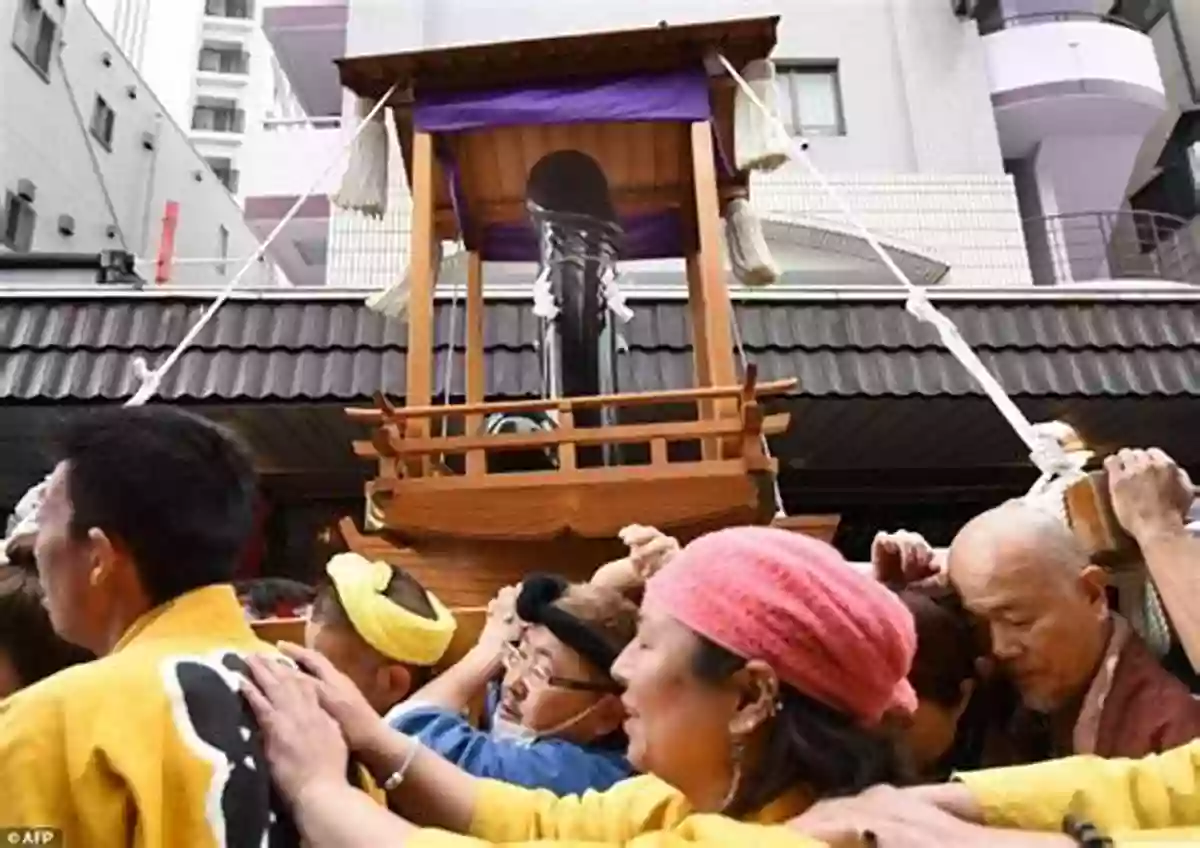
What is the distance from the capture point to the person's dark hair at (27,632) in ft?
4.88

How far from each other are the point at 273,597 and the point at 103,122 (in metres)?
11.9

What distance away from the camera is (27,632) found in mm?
1498

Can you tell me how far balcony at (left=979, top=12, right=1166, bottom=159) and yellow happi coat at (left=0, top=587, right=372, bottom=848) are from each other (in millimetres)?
9204

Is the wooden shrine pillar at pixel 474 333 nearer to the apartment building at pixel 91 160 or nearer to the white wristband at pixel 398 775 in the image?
the white wristband at pixel 398 775

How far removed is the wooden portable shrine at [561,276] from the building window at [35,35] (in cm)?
854

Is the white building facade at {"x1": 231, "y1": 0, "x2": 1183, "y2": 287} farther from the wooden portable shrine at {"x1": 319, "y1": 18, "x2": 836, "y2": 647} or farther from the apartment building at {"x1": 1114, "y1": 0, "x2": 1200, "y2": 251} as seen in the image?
the wooden portable shrine at {"x1": 319, "y1": 18, "x2": 836, "y2": 647}

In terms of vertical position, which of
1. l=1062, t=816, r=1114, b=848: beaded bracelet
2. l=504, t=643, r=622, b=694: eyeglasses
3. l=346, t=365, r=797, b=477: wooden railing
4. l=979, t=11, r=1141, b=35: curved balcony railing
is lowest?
l=1062, t=816, r=1114, b=848: beaded bracelet

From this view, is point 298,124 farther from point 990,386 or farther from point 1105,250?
point 990,386

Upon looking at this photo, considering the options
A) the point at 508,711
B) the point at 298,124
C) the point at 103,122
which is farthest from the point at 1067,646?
the point at 103,122

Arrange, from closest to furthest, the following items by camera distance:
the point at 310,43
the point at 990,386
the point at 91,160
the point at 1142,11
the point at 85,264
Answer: the point at 990,386 → the point at 85,264 → the point at 310,43 → the point at 1142,11 → the point at 91,160

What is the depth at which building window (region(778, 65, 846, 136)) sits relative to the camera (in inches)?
346

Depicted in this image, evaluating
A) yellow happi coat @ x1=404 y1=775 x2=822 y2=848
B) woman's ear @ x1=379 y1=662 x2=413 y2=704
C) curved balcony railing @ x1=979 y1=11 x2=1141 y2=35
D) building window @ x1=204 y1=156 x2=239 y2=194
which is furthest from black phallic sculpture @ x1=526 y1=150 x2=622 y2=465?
building window @ x1=204 y1=156 x2=239 y2=194

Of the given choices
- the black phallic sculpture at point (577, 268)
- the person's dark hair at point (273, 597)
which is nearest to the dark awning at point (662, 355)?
the black phallic sculpture at point (577, 268)

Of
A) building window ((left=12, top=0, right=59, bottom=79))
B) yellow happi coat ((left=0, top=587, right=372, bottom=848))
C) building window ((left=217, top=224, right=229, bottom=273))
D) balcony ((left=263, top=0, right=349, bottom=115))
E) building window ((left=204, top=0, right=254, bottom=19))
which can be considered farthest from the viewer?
building window ((left=204, top=0, right=254, bottom=19))
